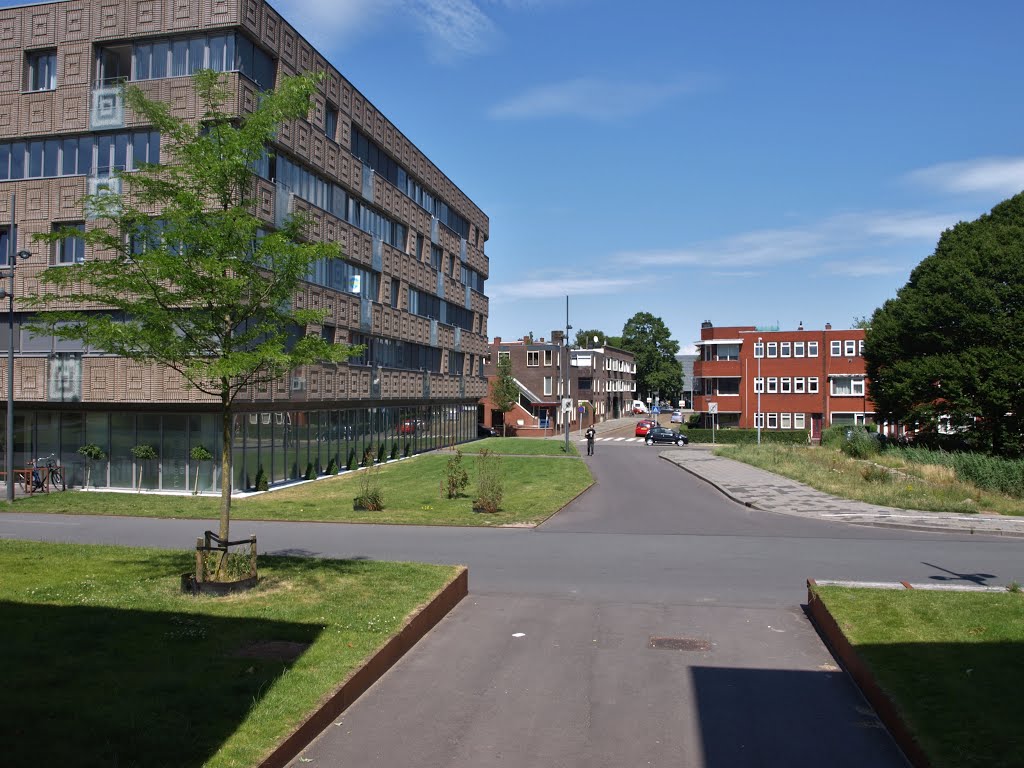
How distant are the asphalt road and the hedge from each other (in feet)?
150

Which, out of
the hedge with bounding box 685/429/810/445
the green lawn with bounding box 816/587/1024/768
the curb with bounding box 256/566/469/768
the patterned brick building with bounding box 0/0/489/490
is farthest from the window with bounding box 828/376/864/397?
the curb with bounding box 256/566/469/768

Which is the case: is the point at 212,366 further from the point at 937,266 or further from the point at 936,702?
the point at 937,266

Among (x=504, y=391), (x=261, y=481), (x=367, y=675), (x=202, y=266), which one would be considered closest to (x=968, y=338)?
(x=261, y=481)

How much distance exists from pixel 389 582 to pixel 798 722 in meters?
6.21

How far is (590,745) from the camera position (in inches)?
287

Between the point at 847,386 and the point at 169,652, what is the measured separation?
73.6 meters

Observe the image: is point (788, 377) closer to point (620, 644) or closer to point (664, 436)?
point (664, 436)

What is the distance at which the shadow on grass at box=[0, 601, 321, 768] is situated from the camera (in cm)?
617

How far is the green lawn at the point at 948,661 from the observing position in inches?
264

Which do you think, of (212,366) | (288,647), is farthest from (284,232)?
(288,647)

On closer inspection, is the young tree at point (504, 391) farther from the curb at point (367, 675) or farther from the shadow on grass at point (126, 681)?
the shadow on grass at point (126, 681)

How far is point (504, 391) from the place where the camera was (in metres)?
72.8

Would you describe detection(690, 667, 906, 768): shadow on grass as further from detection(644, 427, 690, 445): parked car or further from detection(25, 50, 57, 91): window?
detection(644, 427, 690, 445): parked car

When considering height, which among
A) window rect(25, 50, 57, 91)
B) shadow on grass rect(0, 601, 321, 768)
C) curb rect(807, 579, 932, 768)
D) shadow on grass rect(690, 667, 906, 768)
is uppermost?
window rect(25, 50, 57, 91)
